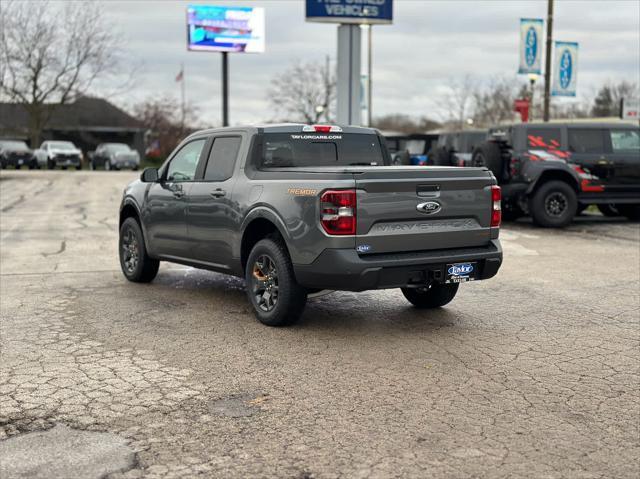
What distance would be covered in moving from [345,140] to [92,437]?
444 cm

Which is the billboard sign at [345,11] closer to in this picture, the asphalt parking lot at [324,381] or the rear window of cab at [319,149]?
the asphalt parking lot at [324,381]

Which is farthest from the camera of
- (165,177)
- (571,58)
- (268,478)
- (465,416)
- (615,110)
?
(615,110)

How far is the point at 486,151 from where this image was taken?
15.4 meters

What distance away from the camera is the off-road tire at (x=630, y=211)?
16719mm

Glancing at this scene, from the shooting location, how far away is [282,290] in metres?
6.66

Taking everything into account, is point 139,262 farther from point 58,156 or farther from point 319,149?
point 58,156

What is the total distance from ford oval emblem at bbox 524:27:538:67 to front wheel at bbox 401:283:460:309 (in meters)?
20.0

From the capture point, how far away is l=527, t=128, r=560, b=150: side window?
1538 centimetres

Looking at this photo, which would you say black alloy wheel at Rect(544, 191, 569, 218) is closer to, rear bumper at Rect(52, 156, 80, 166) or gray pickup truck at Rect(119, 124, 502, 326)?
gray pickup truck at Rect(119, 124, 502, 326)

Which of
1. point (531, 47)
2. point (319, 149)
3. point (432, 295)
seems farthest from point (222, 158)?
point (531, 47)

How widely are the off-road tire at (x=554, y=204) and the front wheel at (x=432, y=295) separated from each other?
7.97 meters

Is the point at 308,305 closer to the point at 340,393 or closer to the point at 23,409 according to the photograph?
the point at 340,393

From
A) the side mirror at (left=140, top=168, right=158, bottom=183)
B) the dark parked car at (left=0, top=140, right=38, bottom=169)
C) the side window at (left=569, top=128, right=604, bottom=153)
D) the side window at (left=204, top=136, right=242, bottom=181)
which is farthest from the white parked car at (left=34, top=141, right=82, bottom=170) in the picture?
the side window at (left=204, top=136, right=242, bottom=181)

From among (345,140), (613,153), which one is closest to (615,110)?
(613,153)
